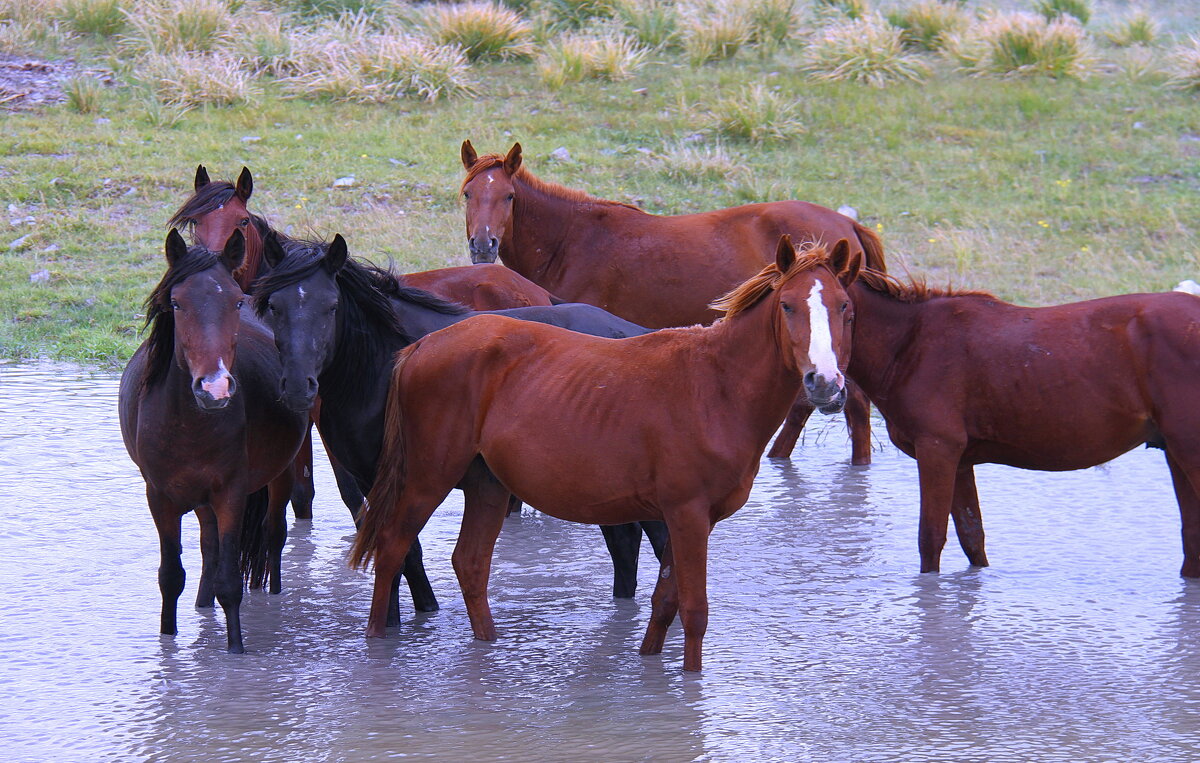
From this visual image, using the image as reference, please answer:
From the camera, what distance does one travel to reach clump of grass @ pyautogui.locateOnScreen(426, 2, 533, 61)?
17656 mm

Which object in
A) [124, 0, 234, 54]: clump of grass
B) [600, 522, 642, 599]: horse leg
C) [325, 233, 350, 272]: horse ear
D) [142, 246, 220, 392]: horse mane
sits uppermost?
[124, 0, 234, 54]: clump of grass

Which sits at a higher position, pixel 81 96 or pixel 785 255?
pixel 81 96

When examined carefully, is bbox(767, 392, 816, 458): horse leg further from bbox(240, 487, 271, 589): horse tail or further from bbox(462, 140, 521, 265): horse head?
bbox(240, 487, 271, 589): horse tail

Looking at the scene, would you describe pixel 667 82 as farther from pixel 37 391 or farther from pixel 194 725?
pixel 194 725

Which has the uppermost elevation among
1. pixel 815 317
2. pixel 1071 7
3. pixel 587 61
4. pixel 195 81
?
pixel 1071 7

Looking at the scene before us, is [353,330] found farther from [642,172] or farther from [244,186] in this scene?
[642,172]

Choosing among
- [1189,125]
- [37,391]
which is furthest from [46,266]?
[1189,125]

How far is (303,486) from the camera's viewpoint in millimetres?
7301

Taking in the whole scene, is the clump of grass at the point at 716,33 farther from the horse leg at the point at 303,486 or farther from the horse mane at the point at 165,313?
the horse mane at the point at 165,313

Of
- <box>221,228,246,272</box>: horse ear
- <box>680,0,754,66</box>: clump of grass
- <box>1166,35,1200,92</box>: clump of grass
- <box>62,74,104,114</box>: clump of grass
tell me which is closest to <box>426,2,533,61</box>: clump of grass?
<box>680,0,754,66</box>: clump of grass

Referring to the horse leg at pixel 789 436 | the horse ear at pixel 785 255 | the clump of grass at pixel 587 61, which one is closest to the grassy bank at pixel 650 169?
the clump of grass at pixel 587 61

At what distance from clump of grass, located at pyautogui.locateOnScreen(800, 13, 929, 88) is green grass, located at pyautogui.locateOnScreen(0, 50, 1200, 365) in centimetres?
30

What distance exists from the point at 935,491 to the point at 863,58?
11866 mm

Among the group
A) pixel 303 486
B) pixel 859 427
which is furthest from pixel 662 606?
pixel 859 427
